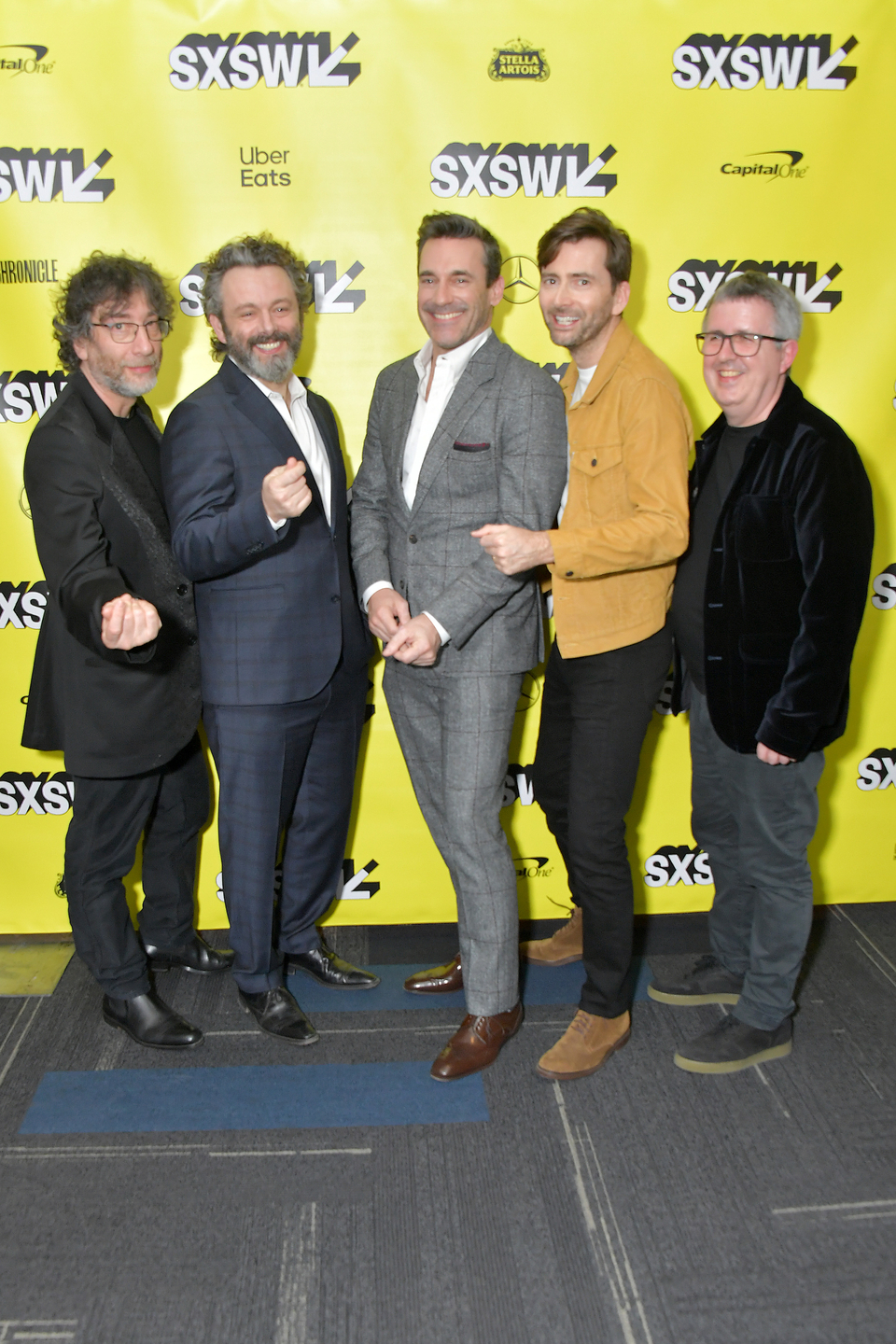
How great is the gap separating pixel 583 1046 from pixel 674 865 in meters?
0.95

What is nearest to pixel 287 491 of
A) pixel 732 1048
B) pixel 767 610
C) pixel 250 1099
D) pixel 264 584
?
pixel 264 584

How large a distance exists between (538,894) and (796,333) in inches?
73.3

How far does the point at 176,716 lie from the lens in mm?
2484

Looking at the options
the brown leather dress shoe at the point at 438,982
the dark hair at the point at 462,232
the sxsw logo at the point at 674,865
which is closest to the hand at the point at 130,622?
the dark hair at the point at 462,232

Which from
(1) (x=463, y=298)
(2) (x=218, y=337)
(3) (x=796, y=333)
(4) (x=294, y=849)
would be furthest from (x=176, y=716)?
(3) (x=796, y=333)

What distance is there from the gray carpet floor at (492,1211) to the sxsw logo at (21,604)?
118 centimetres

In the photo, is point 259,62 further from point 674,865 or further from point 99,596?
point 674,865

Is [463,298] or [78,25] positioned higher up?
[78,25]

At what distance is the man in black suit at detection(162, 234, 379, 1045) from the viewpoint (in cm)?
224

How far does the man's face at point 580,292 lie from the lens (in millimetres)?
2188

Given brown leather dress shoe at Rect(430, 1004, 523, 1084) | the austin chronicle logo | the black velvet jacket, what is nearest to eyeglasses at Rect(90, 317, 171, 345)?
the austin chronicle logo

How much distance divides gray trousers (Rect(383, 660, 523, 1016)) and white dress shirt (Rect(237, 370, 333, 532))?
0.46 meters

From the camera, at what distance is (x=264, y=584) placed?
2.34 metres

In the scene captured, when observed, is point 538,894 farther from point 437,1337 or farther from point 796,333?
point 796,333
